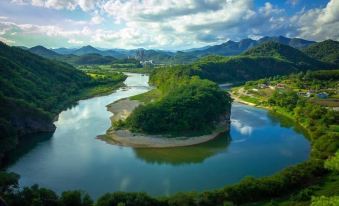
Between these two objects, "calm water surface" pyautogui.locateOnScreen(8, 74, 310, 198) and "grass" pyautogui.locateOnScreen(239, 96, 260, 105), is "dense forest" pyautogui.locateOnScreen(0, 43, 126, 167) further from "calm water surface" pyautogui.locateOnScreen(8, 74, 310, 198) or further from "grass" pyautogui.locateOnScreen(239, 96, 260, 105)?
"grass" pyautogui.locateOnScreen(239, 96, 260, 105)

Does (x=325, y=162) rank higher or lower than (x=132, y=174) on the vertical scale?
higher

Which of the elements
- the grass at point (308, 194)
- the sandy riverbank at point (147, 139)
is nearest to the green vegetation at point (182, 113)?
the sandy riverbank at point (147, 139)

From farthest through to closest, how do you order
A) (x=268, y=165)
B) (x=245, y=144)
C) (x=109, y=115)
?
(x=109, y=115) → (x=245, y=144) → (x=268, y=165)

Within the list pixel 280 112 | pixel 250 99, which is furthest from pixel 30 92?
pixel 250 99

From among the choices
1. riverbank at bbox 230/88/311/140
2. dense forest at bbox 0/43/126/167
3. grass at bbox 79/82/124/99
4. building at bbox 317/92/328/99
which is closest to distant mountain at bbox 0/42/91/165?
dense forest at bbox 0/43/126/167

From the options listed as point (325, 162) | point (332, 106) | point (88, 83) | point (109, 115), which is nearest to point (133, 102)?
point (109, 115)

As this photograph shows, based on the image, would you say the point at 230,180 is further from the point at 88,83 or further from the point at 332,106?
the point at 88,83
